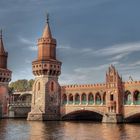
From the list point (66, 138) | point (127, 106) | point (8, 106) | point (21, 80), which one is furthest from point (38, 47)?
point (21, 80)

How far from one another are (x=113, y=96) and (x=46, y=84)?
1658 centimetres

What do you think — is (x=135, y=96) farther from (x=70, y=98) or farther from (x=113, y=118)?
(x=70, y=98)

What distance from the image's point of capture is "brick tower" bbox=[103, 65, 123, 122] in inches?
2411

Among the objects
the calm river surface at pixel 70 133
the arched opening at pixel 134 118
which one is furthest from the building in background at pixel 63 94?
the calm river surface at pixel 70 133

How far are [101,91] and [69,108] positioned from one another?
9.13m

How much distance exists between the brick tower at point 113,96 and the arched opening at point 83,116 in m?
8.81

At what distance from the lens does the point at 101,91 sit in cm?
6738

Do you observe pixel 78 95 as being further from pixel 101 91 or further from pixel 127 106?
pixel 127 106

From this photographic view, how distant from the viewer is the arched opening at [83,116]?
72.0 metres

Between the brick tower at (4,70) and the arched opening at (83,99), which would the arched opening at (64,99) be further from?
the brick tower at (4,70)

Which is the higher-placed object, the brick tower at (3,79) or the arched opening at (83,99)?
the brick tower at (3,79)

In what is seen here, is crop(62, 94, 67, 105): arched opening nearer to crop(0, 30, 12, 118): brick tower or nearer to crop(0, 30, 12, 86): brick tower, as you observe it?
crop(0, 30, 12, 118): brick tower

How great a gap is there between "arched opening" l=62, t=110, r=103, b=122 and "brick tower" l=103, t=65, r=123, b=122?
8808mm

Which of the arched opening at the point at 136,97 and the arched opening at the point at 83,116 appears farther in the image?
the arched opening at the point at 83,116
